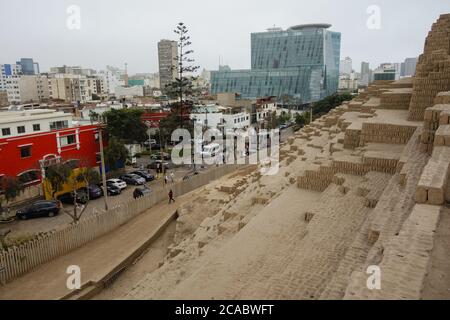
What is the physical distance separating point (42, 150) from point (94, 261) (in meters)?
10.00

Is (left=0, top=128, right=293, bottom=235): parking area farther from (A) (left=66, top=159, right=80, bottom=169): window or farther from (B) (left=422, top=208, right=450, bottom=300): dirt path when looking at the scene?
(B) (left=422, top=208, right=450, bottom=300): dirt path

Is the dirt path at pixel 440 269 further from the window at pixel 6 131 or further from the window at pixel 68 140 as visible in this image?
the window at pixel 68 140

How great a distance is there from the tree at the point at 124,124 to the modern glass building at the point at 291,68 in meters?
41.0

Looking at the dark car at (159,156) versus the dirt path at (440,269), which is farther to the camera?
the dark car at (159,156)

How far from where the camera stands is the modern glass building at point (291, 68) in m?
64.2

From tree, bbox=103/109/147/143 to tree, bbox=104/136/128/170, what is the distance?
3.27 meters

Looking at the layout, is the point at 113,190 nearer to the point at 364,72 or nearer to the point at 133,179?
the point at 133,179

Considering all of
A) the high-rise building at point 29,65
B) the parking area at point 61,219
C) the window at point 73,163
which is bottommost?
the parking area at point 61,219

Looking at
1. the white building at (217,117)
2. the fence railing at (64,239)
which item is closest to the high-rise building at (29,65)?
the white building at (217,117)

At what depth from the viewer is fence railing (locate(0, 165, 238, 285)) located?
1052 cm

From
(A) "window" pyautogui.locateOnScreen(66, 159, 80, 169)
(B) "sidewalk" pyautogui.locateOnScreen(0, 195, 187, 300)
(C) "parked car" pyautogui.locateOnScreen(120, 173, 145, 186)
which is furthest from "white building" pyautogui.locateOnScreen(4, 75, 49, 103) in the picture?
(B) "sidewalk" pyautogui.locateOnScreen(0, 195, 187, 300)

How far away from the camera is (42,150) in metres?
19.0

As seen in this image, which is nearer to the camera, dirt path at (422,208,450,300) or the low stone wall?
dirt path at (422,208,450,300)

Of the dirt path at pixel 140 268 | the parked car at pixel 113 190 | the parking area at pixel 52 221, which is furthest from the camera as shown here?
the parked car at pixel 113 190
